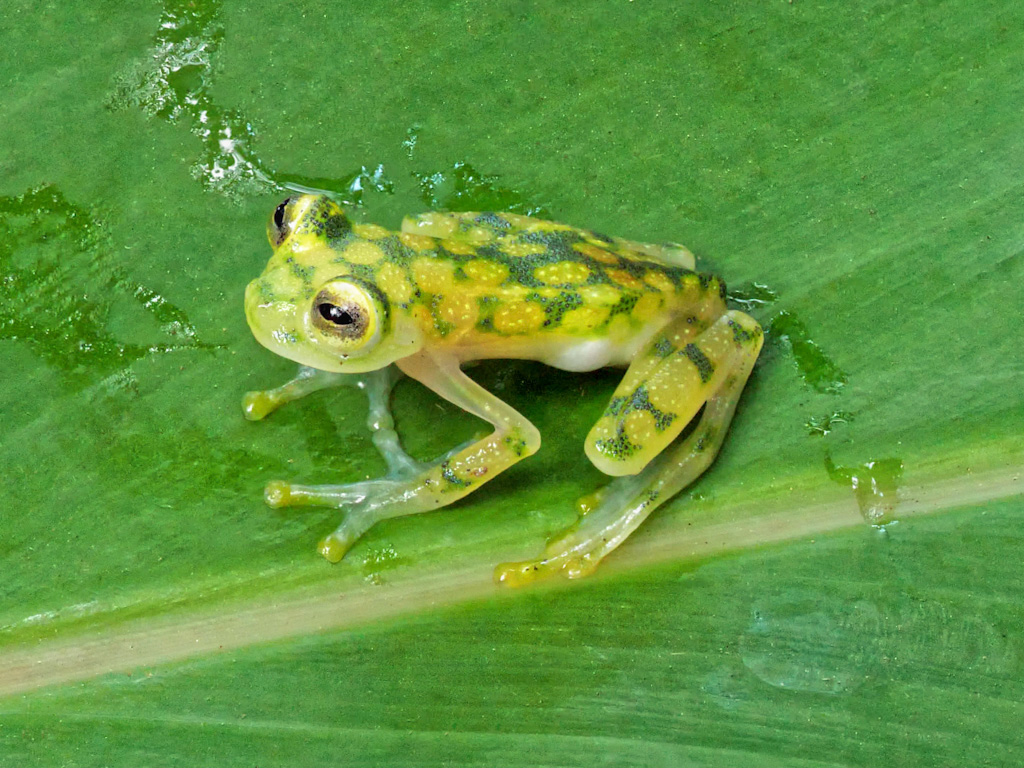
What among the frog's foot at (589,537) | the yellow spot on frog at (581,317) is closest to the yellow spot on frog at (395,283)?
the yellow spot on frog at (581,317)

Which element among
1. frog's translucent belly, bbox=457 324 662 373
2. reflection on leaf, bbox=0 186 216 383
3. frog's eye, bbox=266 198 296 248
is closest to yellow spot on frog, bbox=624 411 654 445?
frog's translucent belly, bbox=457 324 662 373

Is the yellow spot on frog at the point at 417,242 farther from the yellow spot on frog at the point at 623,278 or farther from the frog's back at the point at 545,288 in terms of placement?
the yellow spot on frog at the point at 623,278

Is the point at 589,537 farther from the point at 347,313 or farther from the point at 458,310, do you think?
the point at 347,313

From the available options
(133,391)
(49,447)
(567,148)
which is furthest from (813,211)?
(49,447)

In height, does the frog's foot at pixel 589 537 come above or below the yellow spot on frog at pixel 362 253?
below

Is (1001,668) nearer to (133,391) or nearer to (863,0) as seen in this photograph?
(863,0)

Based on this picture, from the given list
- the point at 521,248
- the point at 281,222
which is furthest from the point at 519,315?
the point at 281,222
